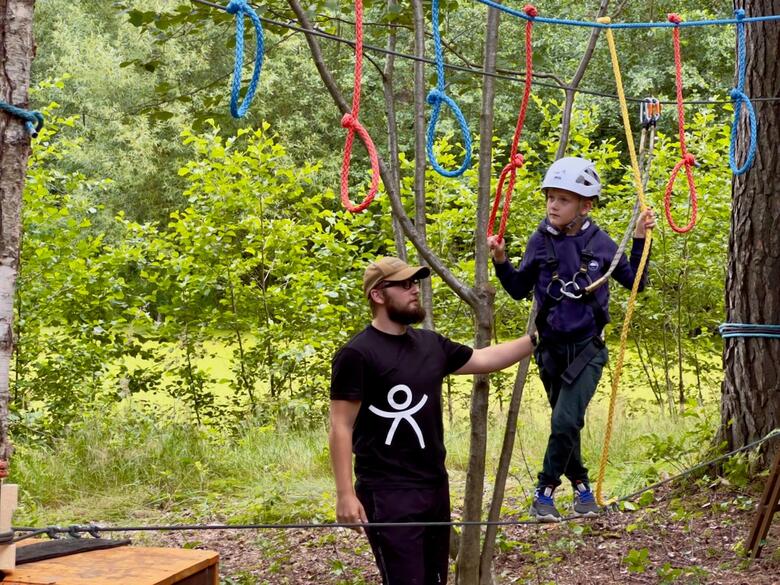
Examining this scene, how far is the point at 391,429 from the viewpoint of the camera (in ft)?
10.2

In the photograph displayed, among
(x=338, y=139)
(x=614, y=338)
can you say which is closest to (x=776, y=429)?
(x=614, y=338)

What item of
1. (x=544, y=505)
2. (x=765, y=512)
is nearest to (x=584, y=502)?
(x=544, y=505)

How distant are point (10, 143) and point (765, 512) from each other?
11.2ft

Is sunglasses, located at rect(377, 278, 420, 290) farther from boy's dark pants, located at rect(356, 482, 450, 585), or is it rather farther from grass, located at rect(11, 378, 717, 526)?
grass, located at rect(11, 378, 717, 526)

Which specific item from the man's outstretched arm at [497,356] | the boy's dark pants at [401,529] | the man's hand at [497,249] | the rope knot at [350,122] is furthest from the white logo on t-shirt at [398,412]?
the rope knot at [350,122]

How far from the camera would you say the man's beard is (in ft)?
10.5

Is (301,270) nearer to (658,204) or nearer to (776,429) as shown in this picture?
(658,204)

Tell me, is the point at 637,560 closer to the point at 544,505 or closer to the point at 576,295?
the point at 544,505

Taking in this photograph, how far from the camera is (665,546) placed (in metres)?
4.83

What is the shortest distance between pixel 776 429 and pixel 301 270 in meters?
3.81

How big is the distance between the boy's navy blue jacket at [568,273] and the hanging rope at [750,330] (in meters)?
1.64

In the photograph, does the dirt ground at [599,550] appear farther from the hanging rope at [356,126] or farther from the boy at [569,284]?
the hanging rope at [356,126]

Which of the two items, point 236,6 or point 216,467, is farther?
point 216,467

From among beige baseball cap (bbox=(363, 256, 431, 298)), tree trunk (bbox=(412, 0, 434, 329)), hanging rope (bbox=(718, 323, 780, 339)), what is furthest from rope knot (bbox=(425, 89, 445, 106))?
hanging rope (bbox=(718, 323, 780, 339))
